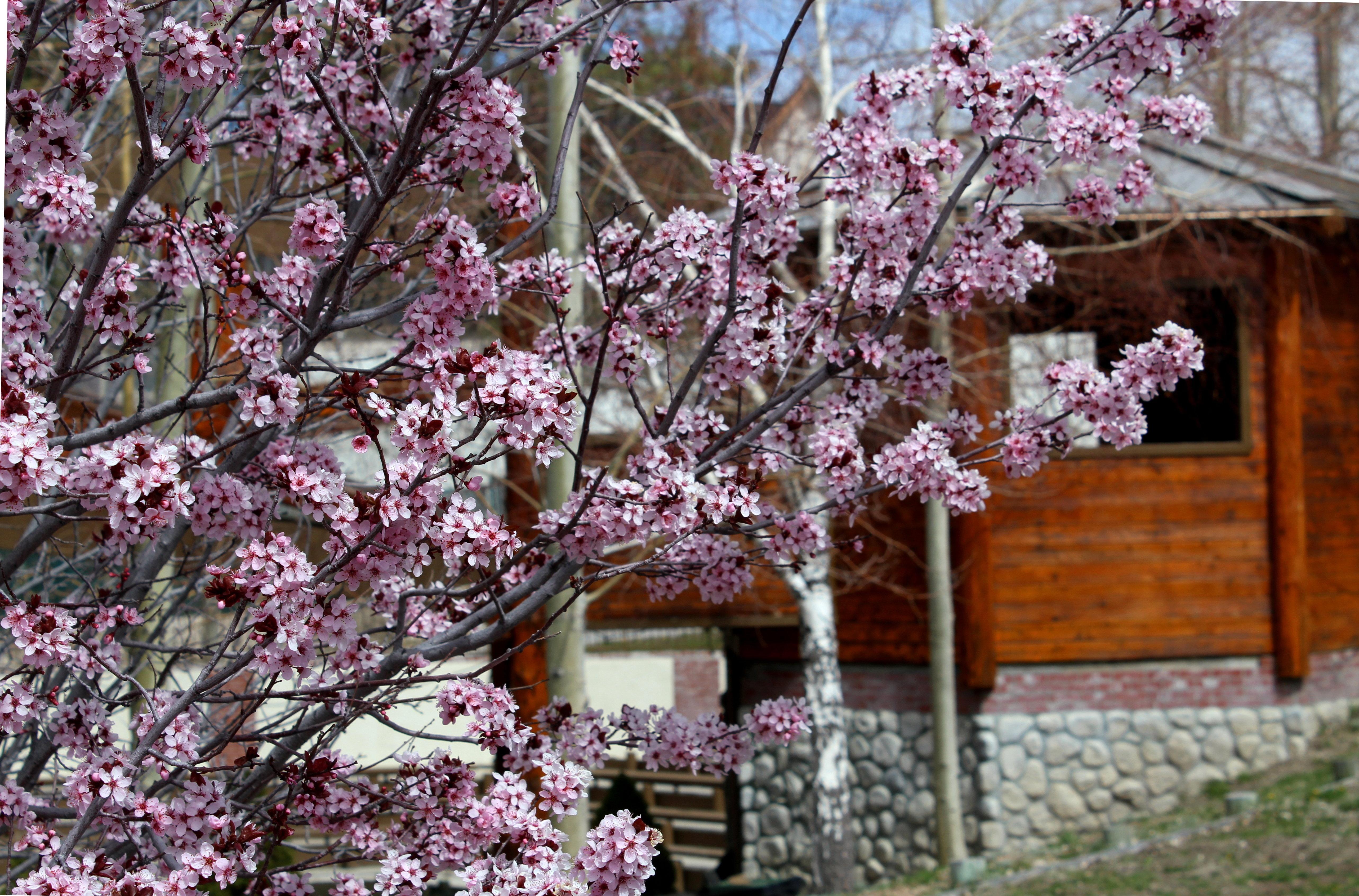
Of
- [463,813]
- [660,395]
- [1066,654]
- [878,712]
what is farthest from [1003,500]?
[463,813]

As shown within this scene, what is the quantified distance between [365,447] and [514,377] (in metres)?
0.29

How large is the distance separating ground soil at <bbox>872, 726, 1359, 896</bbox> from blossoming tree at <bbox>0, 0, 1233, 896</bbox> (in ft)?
16.6

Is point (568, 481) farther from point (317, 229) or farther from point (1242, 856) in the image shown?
point (1242, 856)

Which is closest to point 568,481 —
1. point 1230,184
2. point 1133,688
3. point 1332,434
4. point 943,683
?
point 943,683

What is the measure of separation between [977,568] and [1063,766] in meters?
1.56

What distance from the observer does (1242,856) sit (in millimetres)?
6984

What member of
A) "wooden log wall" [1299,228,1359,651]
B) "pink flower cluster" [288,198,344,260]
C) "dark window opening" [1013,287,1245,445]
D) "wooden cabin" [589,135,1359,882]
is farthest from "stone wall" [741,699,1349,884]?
"pink flower cluster" [288,198,344,260]

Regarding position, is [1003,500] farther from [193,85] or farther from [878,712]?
[193,85]

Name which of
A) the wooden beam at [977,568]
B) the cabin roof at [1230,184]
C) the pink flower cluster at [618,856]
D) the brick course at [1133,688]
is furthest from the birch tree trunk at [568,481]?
the brick course at [1133,688]

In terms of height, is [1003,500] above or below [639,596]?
above

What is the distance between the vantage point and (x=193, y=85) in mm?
1942

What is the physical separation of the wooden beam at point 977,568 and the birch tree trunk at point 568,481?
341cm

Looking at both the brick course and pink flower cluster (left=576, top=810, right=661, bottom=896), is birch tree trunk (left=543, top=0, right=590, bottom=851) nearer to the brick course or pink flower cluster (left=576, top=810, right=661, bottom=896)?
pink flower cluster (left=576, top=810, right=661, bottom=896)

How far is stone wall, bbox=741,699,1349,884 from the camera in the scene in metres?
8.73
